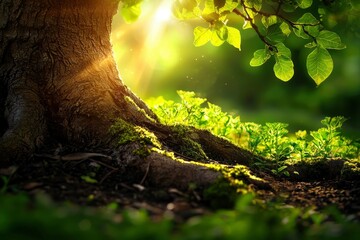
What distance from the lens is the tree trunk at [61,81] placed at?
3.21m

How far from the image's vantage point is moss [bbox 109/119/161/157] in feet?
9.94

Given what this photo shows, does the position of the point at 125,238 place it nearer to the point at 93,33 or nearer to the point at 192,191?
the point at 192,191

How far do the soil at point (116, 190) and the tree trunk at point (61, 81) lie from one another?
194 millimetres

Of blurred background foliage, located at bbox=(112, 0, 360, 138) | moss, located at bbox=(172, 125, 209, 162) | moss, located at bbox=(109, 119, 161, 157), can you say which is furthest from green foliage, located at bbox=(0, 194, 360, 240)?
blurred background foliage, located at bbox=(112, 0, 360, 138)

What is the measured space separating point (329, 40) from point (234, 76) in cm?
1173

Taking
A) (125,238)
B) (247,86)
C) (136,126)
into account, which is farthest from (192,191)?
(247,86)

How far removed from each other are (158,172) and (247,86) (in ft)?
41.5

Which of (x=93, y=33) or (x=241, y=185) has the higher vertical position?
(x=93, y=33)

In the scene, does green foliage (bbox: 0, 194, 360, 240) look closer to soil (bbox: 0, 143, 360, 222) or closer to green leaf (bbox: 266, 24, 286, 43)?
soil (bbox: 0, 143, 360, 222)

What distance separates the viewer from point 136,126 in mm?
3383

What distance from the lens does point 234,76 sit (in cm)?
1493

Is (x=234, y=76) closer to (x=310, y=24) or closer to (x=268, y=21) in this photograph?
(x=268, y=21)

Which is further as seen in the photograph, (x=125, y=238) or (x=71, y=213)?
(x=71, y=213)

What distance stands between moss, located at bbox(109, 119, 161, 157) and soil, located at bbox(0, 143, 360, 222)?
0.49 ft
